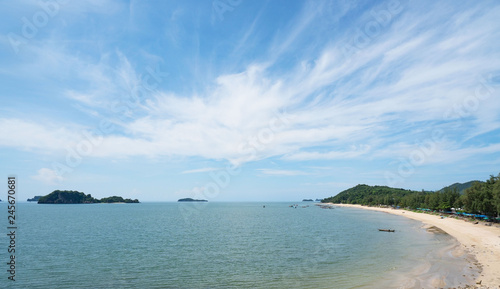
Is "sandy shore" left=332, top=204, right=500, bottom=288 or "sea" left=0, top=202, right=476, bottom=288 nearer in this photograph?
"sandy shore" left=332, top=204, right=500, bottom=288

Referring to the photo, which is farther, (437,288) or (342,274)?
(342,274)

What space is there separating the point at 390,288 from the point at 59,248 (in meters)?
50.9


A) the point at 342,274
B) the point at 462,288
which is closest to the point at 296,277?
the point at 342,274

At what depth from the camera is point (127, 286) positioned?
2666cm

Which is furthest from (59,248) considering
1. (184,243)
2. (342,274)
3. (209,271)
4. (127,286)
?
(342,274)

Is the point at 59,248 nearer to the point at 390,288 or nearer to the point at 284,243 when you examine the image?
the point at 284,243

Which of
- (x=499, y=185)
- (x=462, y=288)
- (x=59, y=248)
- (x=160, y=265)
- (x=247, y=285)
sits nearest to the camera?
(x=462, y=288)

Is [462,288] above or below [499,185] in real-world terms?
below

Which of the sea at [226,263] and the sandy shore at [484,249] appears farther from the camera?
the sea at [226,263]

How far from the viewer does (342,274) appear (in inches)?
1196

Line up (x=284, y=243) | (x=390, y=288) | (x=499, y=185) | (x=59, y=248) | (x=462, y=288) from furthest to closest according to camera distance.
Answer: (x=499, y=185) < (x=284, y=243) < (x=59, y=248) < (x=390, y=288) < (x=462, y=288)

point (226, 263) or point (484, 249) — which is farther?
point (484, 249)

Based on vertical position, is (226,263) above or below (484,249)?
above

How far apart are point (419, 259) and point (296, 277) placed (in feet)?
65.9
